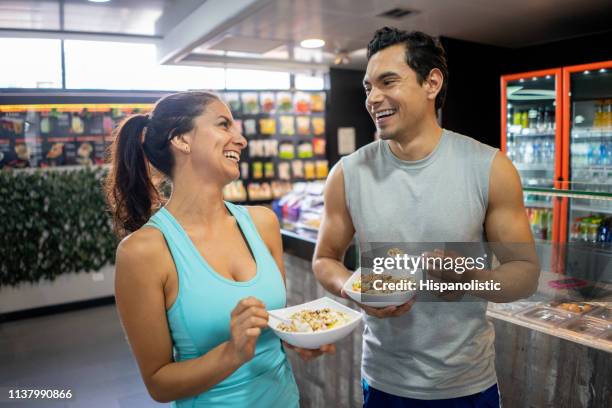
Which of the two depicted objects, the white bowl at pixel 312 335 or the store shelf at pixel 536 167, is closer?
the white bowl at pixel 312 335

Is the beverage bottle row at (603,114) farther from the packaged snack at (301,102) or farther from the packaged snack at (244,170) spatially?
the packaged snack at (244,170)

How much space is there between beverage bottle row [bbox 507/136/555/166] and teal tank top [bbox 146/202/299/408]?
4275mm

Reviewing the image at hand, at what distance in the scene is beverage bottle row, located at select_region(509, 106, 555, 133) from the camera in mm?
4836

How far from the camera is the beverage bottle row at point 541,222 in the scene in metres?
2.67

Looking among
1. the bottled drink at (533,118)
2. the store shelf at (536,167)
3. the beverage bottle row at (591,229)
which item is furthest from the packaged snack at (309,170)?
the beverage bottle row at (591,229)

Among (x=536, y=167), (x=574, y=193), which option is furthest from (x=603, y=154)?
(x=574, y=193)

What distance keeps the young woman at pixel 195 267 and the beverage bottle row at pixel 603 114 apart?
4054 mm

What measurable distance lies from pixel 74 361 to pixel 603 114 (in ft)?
16.9

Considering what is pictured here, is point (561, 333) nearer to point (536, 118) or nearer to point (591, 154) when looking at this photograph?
point (591, 154)

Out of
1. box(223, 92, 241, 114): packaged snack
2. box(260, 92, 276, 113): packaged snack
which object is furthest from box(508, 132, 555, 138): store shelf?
box(223, 92, 241, 114): packaged snack

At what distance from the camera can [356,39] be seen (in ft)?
17.2

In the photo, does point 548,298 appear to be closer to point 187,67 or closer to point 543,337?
point 543,337

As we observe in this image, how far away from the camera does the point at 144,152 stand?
4.86 ft

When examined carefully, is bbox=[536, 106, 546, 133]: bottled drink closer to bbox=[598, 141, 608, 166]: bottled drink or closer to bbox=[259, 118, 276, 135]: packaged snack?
bbox=[598, 141, 608, 166]: bottled drink
